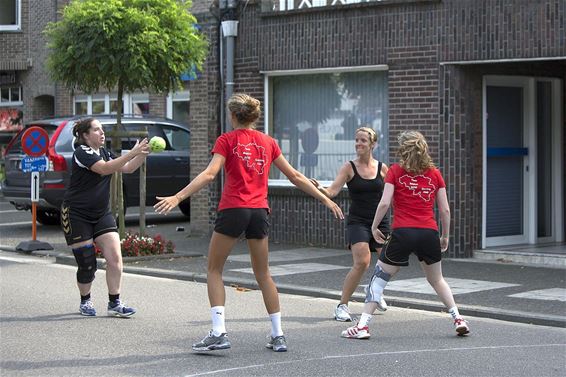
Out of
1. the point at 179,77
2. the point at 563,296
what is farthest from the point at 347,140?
the point at 563,296

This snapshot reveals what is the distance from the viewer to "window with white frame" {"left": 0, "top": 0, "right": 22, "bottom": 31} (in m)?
30.4

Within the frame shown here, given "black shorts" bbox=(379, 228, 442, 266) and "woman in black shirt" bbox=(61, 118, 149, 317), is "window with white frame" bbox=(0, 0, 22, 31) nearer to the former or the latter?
"woman in black shirt" bbox=(61, 118, 149, 317)

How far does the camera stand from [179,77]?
1513cm

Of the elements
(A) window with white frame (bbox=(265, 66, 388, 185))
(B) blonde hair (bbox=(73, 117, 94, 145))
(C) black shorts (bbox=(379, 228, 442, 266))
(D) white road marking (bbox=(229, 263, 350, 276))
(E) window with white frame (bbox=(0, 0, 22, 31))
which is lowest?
(D) white road marking (bbox=(229, 263, 350, 276))

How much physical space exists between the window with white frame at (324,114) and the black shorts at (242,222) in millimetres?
7821

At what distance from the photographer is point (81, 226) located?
31.5ft

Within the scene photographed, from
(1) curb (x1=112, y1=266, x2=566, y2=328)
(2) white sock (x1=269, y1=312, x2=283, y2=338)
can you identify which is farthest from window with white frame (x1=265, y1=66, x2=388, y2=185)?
(2) white sock (x1=269, y1=312, x2=283, y2=338)

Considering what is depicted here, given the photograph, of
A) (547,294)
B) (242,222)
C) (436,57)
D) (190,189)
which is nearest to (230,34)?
(436,57)

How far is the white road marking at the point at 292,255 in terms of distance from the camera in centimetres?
1460

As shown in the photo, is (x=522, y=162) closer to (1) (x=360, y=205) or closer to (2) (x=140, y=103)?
(1) (x=360, y=205)

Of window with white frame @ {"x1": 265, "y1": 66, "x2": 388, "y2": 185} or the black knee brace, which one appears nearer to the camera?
the black knee brace

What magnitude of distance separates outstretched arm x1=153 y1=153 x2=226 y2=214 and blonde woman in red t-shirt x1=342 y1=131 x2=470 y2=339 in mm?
1681

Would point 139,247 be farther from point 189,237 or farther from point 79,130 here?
point 79,130

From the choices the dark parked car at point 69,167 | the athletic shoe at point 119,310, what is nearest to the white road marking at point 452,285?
the athletic shoe at point 119,310
